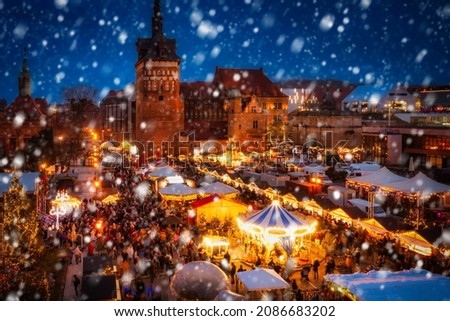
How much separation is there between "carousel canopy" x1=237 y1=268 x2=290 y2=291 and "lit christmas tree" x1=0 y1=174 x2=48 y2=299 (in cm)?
359

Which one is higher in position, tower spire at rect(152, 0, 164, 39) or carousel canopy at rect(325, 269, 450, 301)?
tower spire at rect(152, 0, 164, 39)

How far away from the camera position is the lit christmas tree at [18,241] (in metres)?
8.85

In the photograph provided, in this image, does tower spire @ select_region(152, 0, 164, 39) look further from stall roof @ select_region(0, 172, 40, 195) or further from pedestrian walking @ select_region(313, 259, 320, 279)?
pedestrian walking @ select_region(313, 259, 320, 279)

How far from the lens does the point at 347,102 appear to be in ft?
130

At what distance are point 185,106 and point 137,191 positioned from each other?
28.0m

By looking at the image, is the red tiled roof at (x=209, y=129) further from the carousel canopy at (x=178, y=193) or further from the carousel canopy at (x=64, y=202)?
the carousel canopy at (x=64, y=202)

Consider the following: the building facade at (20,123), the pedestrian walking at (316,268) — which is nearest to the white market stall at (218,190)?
the pedestrian walking at (316,268)

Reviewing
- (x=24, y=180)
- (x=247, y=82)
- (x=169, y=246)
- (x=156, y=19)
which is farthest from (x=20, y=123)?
(x=169, y=246)

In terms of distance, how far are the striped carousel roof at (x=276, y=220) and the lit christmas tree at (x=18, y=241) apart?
4684mm

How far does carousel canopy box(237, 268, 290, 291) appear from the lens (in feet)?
26.8

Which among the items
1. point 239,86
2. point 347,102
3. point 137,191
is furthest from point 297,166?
point 239,86

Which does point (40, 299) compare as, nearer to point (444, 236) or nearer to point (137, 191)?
point (444, 236)

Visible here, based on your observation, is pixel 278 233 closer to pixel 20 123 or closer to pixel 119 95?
pixel 20 123

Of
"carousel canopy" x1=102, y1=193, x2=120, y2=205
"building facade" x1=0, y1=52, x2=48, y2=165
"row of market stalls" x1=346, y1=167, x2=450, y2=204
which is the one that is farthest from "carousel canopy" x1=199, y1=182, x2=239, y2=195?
"building facade" x1=0, y1=52, x2=48, y2=165
